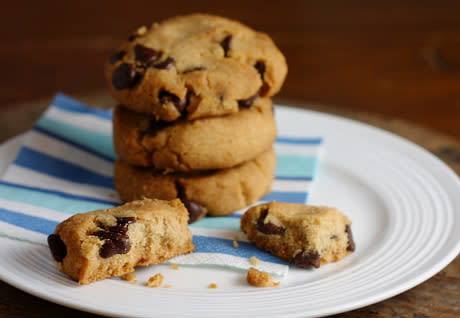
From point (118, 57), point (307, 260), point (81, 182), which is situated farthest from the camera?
point (81, 182)

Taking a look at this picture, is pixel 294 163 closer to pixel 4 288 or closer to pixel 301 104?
pixel 301 104

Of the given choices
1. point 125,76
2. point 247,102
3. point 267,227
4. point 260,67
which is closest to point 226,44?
point 260,67

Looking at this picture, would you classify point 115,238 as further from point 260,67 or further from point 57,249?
point 260,67

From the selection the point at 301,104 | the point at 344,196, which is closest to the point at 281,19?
the point at 301,104

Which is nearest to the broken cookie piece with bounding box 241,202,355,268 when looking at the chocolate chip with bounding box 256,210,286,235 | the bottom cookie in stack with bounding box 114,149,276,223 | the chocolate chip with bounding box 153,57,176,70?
the chocolate chip with bounding box 256,210,286,235

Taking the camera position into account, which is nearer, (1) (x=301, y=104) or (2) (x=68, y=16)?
(1) (x=301, y=104)
